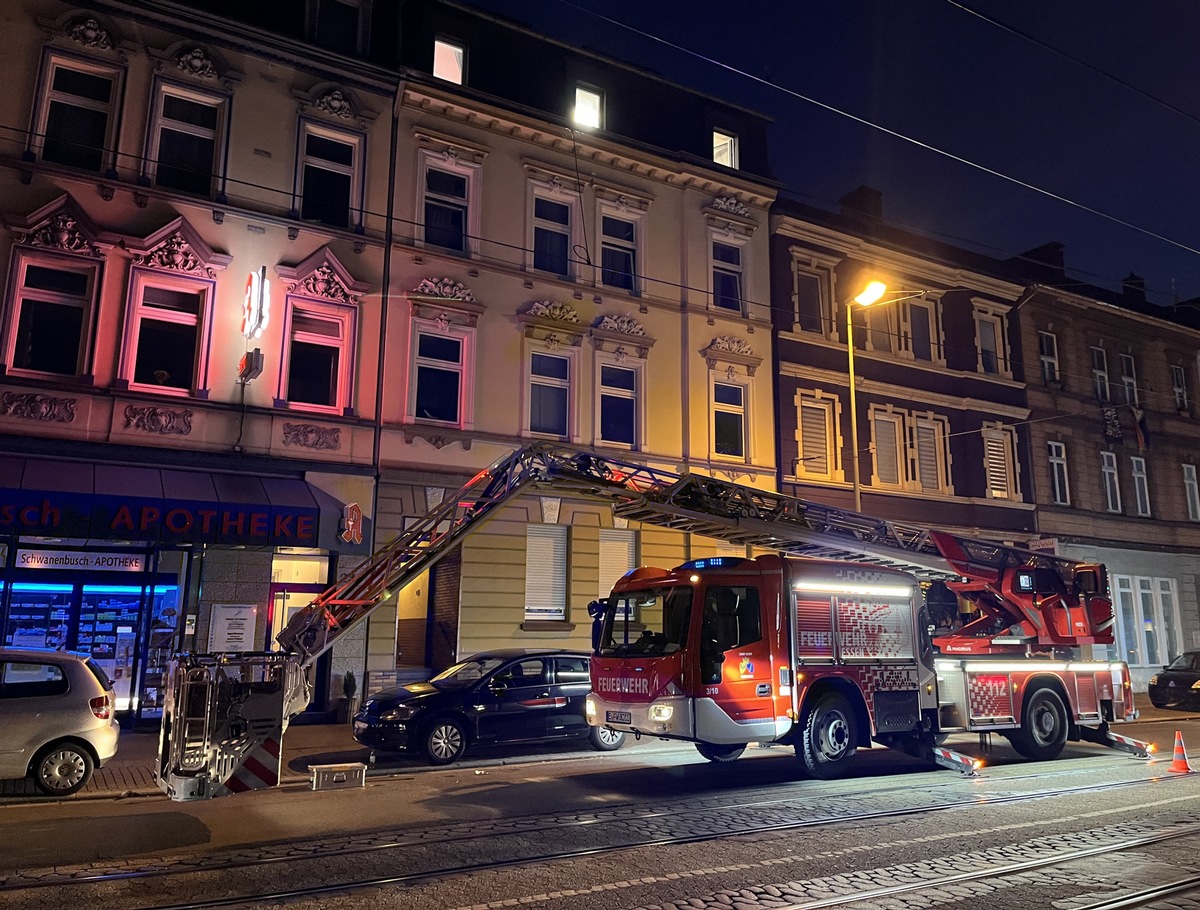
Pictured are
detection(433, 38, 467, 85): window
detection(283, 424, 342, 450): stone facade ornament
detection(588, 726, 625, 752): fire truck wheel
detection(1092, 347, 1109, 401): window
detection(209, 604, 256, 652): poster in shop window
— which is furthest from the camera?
detection(1092, 347, 1109, 401): window

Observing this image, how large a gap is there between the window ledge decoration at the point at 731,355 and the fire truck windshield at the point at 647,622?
37.1 feet

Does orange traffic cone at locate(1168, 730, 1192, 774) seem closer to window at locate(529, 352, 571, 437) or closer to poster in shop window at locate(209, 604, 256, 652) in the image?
window at locate(529, 352, 571, 437)

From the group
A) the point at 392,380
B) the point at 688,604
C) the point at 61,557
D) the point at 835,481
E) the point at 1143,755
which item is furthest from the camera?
the point at 835,481

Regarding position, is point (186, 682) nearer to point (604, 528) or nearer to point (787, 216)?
point (604, 528)

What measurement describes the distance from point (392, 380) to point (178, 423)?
4158 millimetres

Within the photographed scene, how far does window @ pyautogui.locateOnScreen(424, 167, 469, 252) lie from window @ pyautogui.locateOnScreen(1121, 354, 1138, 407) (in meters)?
24.9

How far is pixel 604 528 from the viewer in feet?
66.7

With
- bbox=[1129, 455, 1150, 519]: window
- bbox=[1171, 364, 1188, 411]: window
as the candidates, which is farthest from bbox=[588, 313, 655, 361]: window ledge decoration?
bbox=[1171, 364, 1188, 411]: window

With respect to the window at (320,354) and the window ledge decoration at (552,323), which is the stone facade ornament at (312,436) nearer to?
the window at (320,354)

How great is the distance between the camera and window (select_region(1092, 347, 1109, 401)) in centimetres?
3052

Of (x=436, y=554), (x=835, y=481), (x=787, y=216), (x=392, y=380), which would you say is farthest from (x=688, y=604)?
(x=787, y=216)

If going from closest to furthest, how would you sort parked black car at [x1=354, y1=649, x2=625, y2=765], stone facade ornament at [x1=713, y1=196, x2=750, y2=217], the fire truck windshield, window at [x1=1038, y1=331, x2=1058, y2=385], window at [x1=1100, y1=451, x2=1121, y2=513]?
the fire truck windshield, parked black car at [x1=354, y1=649, x2=625, y2=765], stone facade ornament at [x1=713, y1=196, x2=750, y2=217], window at [x1=1038, y1=331, x2=1058, y2=385], window at [x1=1100, y1=451, x2=1121, y2=513]

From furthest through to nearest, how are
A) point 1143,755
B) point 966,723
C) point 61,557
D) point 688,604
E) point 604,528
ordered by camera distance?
1. point 604,528
2. point 61,557
3. point 1143,755
4. point 966,723
5. point 688,604

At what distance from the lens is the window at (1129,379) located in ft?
103
